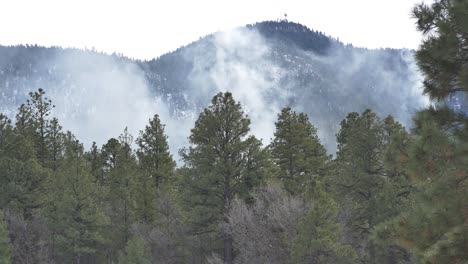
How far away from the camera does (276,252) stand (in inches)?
914

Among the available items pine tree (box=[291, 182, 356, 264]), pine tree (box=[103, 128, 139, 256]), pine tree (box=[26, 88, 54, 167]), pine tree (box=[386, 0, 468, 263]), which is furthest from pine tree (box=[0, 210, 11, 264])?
pine tree (box=[386, 0, 468, 263])

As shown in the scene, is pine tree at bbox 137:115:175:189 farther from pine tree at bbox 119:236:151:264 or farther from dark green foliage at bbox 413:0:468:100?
dark green foliage at bbox 413:0:468:100

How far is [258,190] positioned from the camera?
88.3ft

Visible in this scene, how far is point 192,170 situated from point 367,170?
9736mm

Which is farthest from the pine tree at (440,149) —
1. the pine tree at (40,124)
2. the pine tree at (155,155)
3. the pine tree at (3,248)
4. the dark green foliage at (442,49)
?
the pine tree at (40,124)

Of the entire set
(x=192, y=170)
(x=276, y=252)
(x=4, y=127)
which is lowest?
(x=276, y=252)

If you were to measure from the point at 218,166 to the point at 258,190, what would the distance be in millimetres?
2553

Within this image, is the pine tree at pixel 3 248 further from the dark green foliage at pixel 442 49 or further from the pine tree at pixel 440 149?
the dark green foliage at pixel 442 49

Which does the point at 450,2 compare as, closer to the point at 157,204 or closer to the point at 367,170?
the point at 367,170

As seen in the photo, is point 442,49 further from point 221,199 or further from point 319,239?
point 221,199

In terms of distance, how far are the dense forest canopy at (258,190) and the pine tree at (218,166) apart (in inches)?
2.5

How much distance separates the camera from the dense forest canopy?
6.86 metres

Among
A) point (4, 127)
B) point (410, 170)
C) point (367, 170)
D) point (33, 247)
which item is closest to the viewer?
point (410, 170)

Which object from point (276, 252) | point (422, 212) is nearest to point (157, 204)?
point (276, 252)
